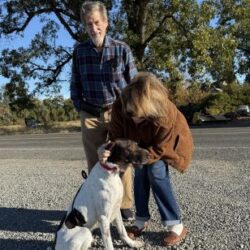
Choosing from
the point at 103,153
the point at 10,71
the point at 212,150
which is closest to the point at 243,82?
the point at 10,71

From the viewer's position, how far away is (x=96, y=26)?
541 cm

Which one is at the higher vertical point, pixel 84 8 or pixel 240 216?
pixel 84 8

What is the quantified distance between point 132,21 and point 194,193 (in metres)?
20.2

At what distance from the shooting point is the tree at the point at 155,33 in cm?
2428

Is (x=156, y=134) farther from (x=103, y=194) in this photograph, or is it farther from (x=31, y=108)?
(x=31, y=108)

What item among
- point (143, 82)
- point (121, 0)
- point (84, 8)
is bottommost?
point (143, 82)

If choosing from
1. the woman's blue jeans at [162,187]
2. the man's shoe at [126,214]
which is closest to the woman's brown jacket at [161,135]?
the woman's blue jeans at [162,187]

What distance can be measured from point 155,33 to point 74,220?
72.8ft

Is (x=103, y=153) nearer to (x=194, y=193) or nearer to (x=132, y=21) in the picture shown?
(x=194, y=193)

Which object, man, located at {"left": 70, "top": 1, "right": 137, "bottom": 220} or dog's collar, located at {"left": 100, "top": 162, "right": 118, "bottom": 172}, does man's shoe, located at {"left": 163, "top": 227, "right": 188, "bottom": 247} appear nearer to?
man, located at {"left": 70, "top": 1, "right": 137, "bottom": 220}

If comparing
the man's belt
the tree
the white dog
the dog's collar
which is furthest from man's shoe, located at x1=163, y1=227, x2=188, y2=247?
the tree

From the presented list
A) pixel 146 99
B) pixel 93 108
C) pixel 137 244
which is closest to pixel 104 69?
pixel 93 108

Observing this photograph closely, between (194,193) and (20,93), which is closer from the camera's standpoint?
(194,193)

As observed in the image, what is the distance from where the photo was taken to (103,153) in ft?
15.5
